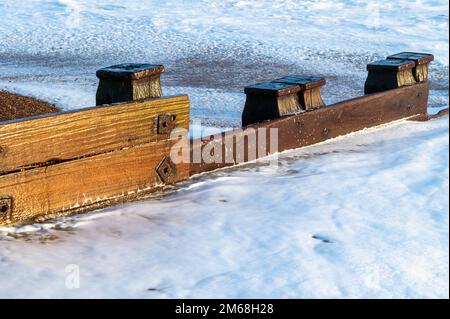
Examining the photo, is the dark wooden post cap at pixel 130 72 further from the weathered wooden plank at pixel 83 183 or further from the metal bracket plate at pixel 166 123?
the weathered wooden plank at pixel 83 183

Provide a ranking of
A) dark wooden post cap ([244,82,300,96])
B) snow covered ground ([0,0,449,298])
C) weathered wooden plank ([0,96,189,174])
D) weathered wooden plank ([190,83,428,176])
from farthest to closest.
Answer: dark wooden post cap ([244,82,300,96]) → weathered wooden plank ([190,83,428,176]) → weathered wooden plank ([0,96,189,174]) → snow covered ground ([0,0,449,298])

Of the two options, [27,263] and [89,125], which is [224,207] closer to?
[89,125]

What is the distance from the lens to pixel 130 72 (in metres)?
4.11

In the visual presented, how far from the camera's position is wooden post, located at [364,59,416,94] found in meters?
5.75

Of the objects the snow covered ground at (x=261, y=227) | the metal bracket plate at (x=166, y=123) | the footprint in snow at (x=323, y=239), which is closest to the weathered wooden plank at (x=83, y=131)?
the metal bracket plate at (x=166, y=123)

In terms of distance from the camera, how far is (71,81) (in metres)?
8.13

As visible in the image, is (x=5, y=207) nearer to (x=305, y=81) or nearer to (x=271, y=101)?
(x=271, y=101)

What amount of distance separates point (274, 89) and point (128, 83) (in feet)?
3.44

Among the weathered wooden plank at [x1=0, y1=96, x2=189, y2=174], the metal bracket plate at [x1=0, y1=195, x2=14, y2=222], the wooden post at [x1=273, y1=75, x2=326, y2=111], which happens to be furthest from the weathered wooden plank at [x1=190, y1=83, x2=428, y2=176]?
the metal bracket plate at [x1=0, y1=195, x2=14, y2=222]

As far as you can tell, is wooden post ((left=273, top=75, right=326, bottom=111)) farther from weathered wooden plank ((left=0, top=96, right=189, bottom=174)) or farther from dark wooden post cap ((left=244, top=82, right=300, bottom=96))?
weathered wooden plank ((left=0, top=96, right=189, bottom=174))

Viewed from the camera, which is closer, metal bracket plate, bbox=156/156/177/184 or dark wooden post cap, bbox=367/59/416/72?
metal bracket plate, bbox=156/156/177/184

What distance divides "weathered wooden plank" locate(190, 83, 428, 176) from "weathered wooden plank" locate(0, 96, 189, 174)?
0.32m

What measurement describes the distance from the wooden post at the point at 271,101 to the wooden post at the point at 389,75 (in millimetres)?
1092
